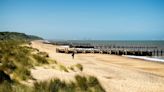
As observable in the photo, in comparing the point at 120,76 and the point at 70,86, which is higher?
the point at 70,86

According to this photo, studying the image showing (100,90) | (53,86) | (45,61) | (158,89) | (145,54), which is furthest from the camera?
(145,54)

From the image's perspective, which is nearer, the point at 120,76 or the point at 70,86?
the point at 70,86

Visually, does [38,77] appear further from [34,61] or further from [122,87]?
[34,61]

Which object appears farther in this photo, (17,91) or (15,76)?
(15,76)

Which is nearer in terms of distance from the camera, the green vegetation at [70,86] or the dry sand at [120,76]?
the green vegetation at [70,86]

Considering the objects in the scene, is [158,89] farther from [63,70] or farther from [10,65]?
[10,65]

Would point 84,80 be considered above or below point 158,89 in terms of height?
above

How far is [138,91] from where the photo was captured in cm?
1341

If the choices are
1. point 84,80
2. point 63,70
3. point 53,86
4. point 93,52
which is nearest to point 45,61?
point 63,70

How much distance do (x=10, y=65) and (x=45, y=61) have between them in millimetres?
5859

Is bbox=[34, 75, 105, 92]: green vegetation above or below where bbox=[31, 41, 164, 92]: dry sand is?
above

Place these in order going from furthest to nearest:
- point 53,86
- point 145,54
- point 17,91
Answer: point 145,54, point 53,86, point 17,91

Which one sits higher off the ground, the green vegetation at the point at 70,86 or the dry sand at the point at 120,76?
the green vegetation at the point at 70,86

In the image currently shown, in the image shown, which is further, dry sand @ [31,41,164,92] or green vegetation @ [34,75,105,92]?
dry sand @ [31,41,164,92]
